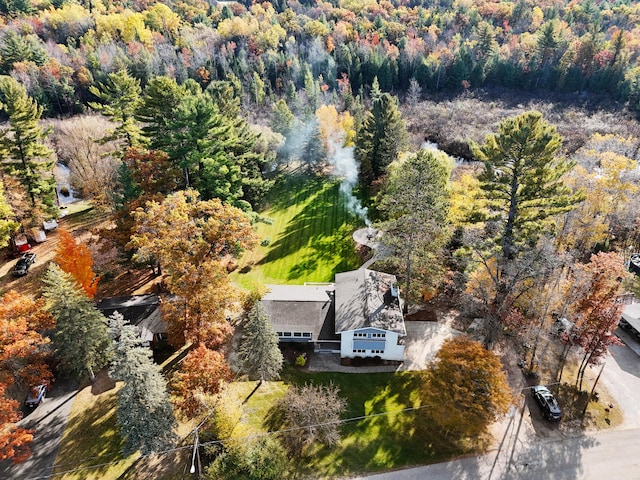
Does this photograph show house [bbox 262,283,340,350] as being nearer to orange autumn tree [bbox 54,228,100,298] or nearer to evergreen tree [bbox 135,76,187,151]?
orange autumn tree [bbox 54,228,100,298]

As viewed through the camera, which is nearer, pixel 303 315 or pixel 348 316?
pixel 348 316

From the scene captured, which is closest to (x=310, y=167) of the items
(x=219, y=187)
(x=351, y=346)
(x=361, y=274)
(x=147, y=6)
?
(x=219, y=187)

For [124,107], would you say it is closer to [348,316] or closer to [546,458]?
[348,316]

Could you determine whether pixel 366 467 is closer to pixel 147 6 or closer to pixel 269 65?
pixel 269 65

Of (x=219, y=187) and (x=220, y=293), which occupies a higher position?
(x=219, y=187)

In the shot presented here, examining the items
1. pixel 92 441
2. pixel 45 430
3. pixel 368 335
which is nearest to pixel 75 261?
pixel 45 430

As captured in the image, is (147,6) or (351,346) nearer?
(351,346)
